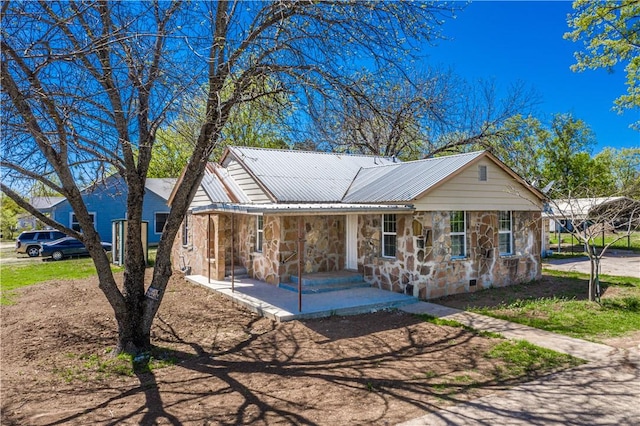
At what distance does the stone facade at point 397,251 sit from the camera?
11055 millimetres

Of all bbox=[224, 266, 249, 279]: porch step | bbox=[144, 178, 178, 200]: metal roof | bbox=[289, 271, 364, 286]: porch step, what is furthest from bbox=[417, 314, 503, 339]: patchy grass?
bbox=[144, 178, 178, 200]: metal roof

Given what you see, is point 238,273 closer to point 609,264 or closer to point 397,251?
point 397,251

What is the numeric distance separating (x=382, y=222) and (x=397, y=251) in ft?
3.28

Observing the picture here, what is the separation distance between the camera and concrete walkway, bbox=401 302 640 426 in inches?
177

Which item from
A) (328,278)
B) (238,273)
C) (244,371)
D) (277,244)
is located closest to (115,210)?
Answer: (238,273)

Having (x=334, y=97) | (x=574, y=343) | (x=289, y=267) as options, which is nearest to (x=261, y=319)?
(x=289, y=267)

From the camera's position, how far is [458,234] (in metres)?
11.8

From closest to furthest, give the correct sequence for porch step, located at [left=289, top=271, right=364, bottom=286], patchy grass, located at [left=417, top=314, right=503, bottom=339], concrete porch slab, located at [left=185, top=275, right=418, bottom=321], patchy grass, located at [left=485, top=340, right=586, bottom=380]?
patchy grass, located at [left=485, top=340, right=586, bottom=380]
patchy grass, located at [left=417, top=314, right=503, bottom=339]
concrete porch slab, located at [left=185, top=275, right=418, bottom=321]
porch step, located at [left=289, top=271, right=364, bottom=286]

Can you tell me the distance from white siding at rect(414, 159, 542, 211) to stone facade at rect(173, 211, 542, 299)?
29cm

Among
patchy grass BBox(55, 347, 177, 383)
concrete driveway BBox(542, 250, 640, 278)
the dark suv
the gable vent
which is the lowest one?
concrete driveway BBox(542, 250, 640, 278)

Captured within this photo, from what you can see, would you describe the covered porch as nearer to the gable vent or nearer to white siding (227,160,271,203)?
white siding (227,160,271,203)

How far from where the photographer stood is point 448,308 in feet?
32.7

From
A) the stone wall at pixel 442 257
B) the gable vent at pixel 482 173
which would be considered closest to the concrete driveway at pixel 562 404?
the stone wall at pixel 442 257

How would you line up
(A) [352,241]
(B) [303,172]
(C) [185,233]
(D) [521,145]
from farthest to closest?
(D) [521,145] → (C) [185,233] → (B) [303,172] → (A) [352,241]
